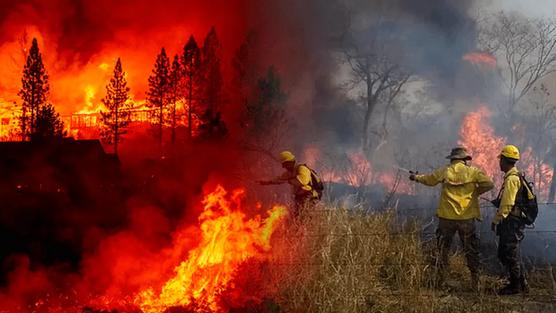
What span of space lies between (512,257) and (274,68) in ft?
57.7

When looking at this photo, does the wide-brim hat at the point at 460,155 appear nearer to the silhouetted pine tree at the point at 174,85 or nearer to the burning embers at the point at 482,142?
the burning embers at the point at 482,142

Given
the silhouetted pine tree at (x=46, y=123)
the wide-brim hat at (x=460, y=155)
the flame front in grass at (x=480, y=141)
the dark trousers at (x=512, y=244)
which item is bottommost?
the dark trousers at (x=512, y=244)

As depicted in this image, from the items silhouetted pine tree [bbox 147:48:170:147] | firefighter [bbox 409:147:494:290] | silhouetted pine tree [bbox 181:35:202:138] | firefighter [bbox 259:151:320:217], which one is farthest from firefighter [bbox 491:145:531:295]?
silhouetted pine tree [bbox 147:48:170:147]

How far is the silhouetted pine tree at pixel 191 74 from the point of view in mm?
29828

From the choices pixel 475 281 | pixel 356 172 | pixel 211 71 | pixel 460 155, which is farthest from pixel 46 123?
pixel 475 281

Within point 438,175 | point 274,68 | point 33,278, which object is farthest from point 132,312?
point 274,68

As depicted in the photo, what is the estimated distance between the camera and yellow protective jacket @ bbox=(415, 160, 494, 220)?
6.81 metres

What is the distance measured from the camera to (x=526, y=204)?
6.55m

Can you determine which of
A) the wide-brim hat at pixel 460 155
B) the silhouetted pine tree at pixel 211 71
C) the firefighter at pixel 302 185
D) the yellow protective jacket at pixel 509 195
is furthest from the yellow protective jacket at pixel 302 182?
the silhouetted pine tree at pixel 211 71

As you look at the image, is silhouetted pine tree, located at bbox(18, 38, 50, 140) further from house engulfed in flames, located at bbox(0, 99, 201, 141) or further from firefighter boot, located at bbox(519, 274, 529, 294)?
firefighter boot, located at bbox(519, 274, 529, 294)

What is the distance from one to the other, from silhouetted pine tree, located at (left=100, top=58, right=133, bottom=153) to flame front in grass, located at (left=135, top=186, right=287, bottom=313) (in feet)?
83.5

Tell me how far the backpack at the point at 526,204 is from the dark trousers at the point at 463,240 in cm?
61

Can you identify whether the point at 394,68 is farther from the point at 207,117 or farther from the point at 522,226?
the point at 522,226

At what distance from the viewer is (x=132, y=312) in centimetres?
577
